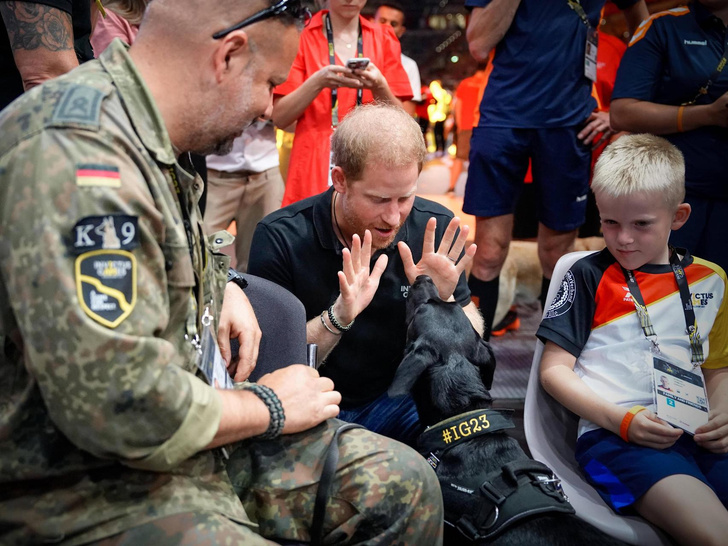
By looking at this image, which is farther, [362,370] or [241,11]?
[362,370]

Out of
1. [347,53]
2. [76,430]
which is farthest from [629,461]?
[347,53]

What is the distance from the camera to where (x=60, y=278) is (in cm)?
95

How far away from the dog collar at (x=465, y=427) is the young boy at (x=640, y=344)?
1.04 ft

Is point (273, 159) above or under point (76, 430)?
under

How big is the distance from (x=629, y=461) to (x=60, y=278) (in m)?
1.49

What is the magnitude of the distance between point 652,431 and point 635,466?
103 millimetres

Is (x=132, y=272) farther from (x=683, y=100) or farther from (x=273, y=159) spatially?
(x=273, y=159)

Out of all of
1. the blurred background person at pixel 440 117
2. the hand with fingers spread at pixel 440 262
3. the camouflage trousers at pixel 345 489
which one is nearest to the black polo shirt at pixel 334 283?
the hand with fingers spread at pixel 440 262

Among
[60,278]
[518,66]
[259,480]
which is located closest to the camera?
[60,278]

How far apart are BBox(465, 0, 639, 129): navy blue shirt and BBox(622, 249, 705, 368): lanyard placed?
48.5 inches

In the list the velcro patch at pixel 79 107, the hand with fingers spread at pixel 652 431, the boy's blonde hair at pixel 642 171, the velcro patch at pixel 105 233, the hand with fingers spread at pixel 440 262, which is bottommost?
the hand with fingers spread at pixel 652 431

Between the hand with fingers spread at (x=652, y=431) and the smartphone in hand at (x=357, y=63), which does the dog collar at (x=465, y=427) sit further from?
the smartphone in hand at (x=357, y=63)

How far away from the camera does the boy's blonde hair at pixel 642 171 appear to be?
198 cm

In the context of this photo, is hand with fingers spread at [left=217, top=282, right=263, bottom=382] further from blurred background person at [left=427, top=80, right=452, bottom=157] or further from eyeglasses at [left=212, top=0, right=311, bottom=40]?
blurred background person at [left=427, top=80, right=452, bottom=157]
